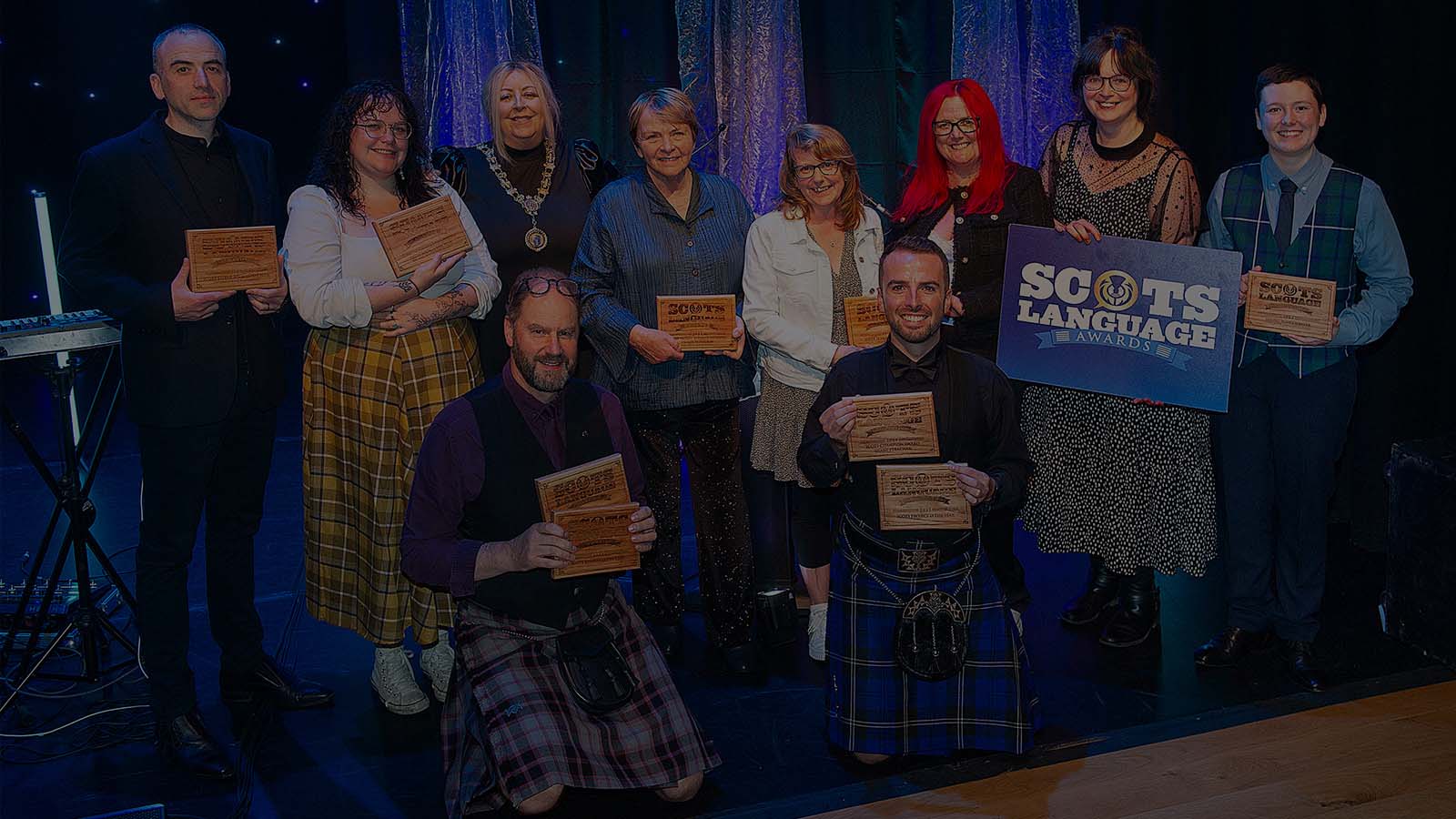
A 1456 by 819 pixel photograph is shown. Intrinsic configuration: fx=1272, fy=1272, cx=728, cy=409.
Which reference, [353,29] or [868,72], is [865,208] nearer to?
[868,72]

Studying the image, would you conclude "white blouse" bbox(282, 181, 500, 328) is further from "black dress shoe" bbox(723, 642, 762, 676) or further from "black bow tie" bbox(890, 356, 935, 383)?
"black dress shoe" bbox(723, 642, 762, 676)

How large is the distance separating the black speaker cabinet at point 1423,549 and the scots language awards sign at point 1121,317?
2.73 feet

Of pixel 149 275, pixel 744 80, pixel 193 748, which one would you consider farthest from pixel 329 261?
pixel 744 80

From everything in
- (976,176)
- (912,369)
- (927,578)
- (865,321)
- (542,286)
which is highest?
(976,176)

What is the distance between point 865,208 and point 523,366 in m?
1.24

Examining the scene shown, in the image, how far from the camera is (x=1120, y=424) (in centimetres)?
387

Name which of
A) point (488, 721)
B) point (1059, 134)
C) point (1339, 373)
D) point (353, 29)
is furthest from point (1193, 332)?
point (353, 29)

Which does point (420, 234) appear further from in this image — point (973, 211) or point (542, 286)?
point (973, 211)

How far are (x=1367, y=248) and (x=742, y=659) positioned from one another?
219 centimetres

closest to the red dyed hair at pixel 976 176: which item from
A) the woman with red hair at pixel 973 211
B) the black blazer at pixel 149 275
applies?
the woman with red hair at pixel 973 211

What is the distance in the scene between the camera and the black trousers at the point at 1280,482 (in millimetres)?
3680

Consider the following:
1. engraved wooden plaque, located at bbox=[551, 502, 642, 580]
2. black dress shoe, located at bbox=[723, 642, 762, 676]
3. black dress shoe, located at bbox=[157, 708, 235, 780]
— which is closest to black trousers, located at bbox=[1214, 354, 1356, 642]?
black dress shoe, located at bbox=[723, 642, 762, 676]

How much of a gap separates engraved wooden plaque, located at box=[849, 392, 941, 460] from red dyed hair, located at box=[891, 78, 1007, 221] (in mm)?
850

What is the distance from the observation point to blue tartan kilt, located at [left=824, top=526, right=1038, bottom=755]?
3354mm
